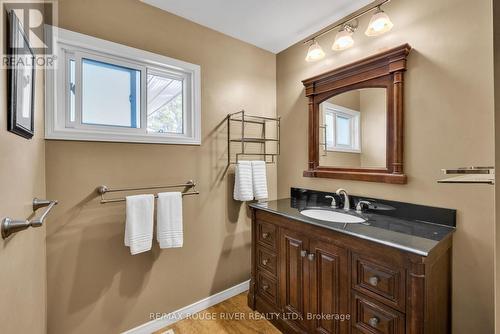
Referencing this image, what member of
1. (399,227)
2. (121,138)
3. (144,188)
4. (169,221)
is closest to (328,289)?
(399,227)

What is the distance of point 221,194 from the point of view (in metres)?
2.07

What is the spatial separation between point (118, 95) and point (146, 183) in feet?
2.18

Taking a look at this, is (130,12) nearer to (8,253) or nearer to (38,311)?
(8,253)

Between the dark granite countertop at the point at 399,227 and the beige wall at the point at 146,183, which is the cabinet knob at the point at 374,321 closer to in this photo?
the dark granite countertop at the point at 399,227

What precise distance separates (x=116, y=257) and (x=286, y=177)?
1.61m

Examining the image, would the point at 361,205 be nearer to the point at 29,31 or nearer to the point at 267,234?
the point at 267,234

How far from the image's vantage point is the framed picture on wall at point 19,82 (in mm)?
786

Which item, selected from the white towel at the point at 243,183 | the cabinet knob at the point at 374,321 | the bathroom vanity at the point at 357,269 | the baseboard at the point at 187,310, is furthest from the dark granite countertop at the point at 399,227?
the baseboard at the point at 187,310

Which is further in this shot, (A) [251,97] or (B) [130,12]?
(A) [251,97]

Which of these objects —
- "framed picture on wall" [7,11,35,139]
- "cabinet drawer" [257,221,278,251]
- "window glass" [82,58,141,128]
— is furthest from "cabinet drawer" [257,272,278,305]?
"framed picture on wall" [7,11,35,139]

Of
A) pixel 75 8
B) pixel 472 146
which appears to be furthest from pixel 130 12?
pixel 472 146

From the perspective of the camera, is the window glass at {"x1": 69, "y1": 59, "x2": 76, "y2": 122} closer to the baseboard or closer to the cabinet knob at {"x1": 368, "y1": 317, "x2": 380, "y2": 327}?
the baseboard

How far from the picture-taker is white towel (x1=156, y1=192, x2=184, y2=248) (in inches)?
64.3

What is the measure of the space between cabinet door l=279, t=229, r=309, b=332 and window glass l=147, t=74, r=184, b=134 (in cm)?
122
